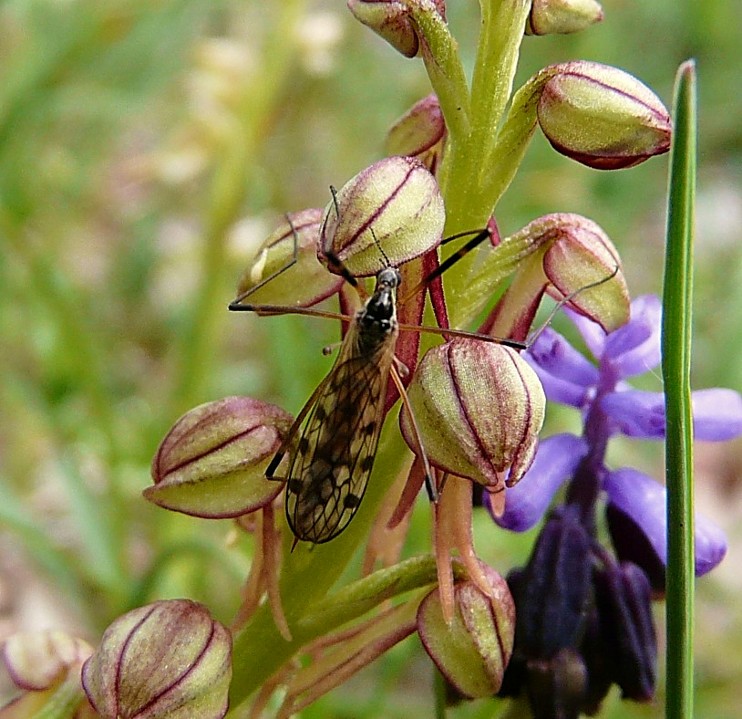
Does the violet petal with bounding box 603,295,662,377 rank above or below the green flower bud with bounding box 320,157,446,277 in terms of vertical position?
below

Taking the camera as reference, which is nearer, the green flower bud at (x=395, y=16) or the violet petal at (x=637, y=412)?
the green flower bud at (x=395, y=16)

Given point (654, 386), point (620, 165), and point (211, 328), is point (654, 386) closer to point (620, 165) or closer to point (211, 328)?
point (211, 328)

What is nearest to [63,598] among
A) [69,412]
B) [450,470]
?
[69,412]

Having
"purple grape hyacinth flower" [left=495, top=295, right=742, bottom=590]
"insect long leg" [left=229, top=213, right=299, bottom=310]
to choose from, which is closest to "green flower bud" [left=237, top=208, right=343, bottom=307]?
"insect long leg" [left=229, top=213, right=299, bottom=310]

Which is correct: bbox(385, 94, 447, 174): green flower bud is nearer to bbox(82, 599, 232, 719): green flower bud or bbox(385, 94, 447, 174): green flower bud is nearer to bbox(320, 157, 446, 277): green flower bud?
bbox(320, 157, 446, 277): green flower bud

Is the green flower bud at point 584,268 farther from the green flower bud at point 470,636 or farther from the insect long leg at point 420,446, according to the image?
the green flower bud at point 470,636

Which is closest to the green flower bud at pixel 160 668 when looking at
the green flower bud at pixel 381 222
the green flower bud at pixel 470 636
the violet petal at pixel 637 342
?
the green flower bud at pixel 470 636
